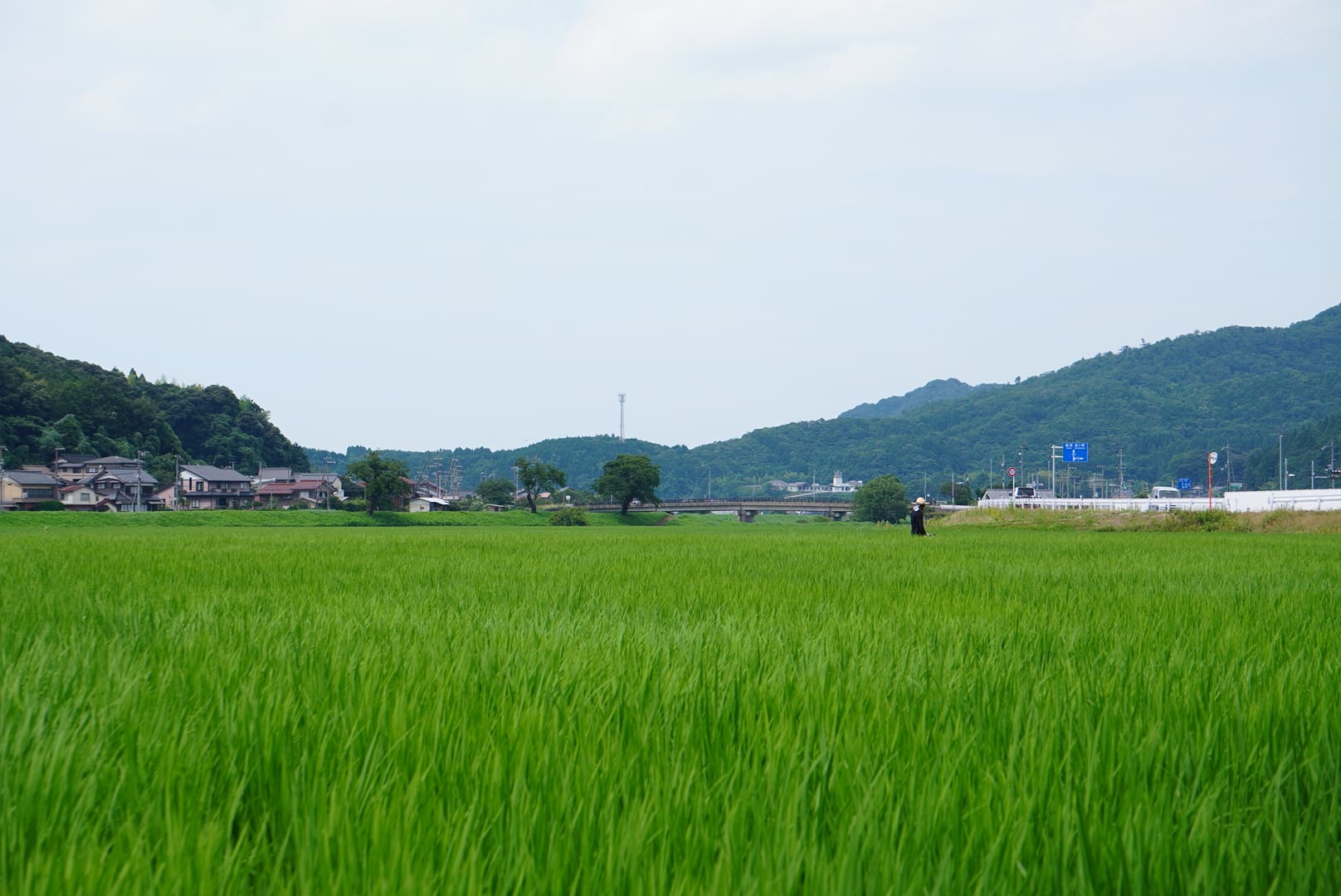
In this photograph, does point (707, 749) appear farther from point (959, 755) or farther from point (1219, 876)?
point (1219, 876)

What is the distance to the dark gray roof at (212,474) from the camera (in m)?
94.9

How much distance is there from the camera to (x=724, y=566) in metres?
10.1

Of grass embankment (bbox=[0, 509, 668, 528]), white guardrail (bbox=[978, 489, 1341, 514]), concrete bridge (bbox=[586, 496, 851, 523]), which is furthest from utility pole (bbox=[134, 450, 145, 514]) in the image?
white guardrail (bbox=[978, 489, 1341, 514])

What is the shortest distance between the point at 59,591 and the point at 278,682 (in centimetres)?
440

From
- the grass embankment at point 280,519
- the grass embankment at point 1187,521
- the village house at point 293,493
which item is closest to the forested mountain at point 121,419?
the village house at point 293,493

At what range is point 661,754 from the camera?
79.7 inches

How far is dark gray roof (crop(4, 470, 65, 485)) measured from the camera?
76.1m

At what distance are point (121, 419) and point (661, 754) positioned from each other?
10931 centimetres

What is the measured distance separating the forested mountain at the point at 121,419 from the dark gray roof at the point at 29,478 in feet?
15.0

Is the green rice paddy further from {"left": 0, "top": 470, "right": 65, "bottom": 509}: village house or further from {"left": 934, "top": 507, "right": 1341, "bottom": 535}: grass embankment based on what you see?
{"left": 0, "top": 470, "right": 65, "bottom": 509}: village house

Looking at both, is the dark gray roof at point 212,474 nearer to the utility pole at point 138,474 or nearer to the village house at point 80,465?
the utility pole at point 138,474

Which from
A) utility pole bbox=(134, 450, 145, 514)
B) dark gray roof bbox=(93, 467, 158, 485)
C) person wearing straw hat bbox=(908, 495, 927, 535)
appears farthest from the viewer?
dark gray roof bbox=(93, 467, 158, 485)

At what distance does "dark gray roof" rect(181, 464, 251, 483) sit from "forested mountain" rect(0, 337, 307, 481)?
1778 mm

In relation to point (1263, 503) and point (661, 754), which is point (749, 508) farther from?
point (661, 754)
